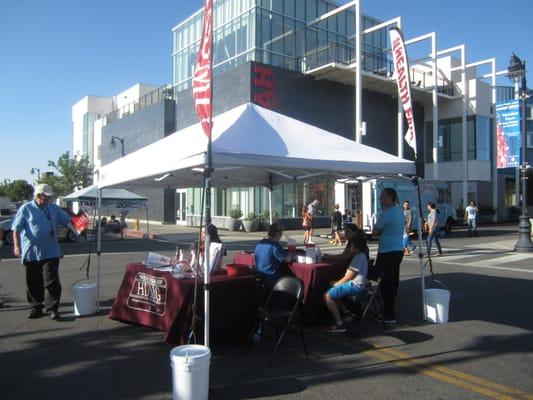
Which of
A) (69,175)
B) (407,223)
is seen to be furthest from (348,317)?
(69,175)

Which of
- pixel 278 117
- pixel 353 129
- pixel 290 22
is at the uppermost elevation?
pixel 290 22

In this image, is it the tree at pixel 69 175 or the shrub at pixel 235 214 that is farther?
the tree at pixel 69 175

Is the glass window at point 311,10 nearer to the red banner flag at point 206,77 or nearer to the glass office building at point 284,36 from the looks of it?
the glass office building at point 284,36

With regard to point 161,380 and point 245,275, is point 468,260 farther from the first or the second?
point 161,380

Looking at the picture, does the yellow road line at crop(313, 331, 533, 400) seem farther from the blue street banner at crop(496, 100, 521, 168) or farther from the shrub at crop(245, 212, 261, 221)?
the shrub at crop(245, 212, 261, 221)

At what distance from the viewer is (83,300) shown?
22.9 ft

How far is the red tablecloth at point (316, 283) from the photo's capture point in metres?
6.28


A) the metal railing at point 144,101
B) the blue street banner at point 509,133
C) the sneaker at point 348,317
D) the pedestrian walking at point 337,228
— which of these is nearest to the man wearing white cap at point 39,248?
the sneaker at point 348,317

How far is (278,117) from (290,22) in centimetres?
2400

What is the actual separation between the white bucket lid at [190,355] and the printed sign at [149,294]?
166 cm

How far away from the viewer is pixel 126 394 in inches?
167

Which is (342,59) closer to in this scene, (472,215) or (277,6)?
(277,6)

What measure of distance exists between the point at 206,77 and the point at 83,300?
13.6ft

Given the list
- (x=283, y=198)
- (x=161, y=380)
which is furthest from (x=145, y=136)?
(x=161, y=380)
